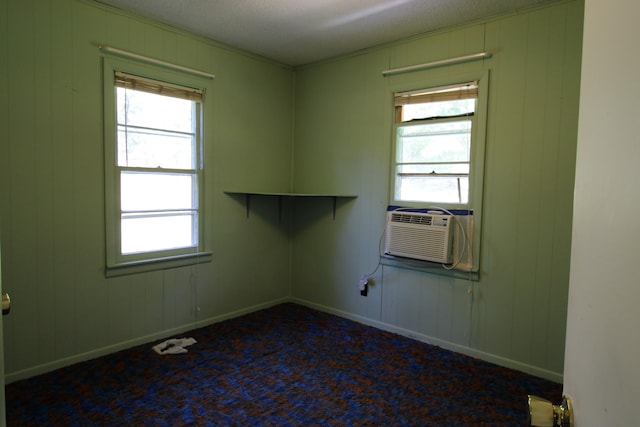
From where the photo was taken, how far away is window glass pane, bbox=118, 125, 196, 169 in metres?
3.06

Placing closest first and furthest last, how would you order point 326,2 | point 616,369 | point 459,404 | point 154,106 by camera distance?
point 616,369 → point 459,404 → point 326,2 → point 154,106

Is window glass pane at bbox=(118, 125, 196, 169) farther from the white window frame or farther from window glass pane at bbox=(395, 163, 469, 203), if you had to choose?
window glass pane at bbox=(395, 163, 469, 203)

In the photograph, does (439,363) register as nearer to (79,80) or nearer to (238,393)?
(238,393)

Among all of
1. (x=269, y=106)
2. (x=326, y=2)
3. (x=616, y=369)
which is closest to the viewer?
(x=616, y=369)

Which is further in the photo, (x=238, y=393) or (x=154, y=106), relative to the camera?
(x=154, y=106)

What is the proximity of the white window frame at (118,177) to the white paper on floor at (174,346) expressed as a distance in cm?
61

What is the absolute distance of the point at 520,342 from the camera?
2.93m

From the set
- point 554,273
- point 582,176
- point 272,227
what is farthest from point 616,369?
point 272,227

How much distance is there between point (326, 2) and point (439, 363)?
9.11 ft

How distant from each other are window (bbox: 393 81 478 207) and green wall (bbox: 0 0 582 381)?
0.13m

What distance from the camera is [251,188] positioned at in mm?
3986

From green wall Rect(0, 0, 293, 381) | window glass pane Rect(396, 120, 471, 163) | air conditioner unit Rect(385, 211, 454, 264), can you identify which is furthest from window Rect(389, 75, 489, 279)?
green wall Rect(0, 0, 293, 381)

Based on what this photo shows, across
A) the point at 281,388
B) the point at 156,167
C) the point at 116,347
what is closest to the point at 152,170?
the point at 156,167

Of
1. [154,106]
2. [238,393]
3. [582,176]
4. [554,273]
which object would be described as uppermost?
[154,106]
